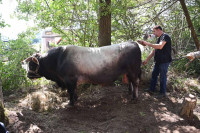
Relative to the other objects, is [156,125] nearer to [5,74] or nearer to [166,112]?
[166,112]

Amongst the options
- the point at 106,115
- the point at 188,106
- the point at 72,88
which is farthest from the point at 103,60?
the point at 188,106

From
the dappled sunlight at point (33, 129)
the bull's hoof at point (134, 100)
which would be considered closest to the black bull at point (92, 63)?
the bull's hoof at point (134, 100)

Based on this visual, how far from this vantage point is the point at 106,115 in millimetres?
4340

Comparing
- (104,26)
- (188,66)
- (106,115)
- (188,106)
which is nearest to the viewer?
(188,106)

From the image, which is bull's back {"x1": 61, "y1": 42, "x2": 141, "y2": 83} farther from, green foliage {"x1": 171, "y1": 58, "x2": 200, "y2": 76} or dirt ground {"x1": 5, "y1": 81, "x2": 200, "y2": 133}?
green foliage {"x1": 171, "y1": 58, "x2": 200, "y2": 76}

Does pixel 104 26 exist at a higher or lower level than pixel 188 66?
higher

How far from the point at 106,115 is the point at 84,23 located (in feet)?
13.3

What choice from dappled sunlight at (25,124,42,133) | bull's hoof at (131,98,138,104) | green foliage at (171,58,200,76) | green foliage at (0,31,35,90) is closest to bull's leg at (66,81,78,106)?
dappled sunlight at (25,124,42,133)

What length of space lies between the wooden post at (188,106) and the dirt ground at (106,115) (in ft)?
0.50

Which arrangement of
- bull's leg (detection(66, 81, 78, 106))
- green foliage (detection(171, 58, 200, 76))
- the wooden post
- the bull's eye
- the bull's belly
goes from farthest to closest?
green foliage (detection(171, 58, 200, 76)) < the bull's eye < the bull's belly < bull's leg (detection(66, 81, 78, 106)) < the wooden post

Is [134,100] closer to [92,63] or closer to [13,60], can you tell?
[92,63]

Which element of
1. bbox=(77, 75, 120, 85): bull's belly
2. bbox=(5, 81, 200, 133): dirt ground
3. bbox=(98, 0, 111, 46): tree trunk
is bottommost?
bbox=(5, 81, 200, 133): dirt ground

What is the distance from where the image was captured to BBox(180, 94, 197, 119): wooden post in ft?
13.2

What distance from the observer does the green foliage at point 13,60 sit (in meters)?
5.95
